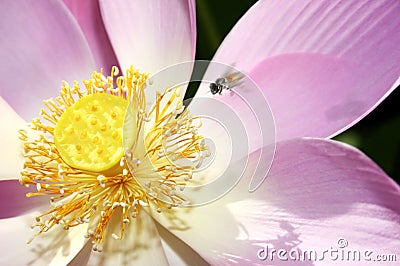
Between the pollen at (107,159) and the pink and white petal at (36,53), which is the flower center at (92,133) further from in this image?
the pink and white petal at (36,53)

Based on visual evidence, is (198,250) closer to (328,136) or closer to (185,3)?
(328,136)

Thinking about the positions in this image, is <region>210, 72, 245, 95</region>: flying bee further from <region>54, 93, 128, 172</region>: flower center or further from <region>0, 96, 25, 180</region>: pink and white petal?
<region>0, 96, 25, 180</region>: pink and white petal

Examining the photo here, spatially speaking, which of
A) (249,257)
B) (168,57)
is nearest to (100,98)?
(168,57)

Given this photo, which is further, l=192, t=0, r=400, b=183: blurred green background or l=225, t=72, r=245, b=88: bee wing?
l=192, t=0, r=400, b=183: blurred green background

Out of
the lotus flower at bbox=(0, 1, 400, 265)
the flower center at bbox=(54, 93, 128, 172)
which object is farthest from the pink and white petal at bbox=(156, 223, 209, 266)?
the flower center at bbox=(54, 93, 128, 172)

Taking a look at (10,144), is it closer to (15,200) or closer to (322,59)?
(15,200)

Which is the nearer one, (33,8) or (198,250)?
(198,250)
